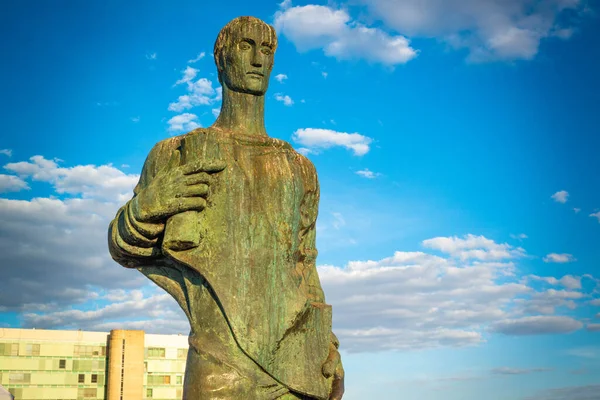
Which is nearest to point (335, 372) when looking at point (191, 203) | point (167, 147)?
point (191, 203)

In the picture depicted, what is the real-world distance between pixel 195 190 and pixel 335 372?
277 centimetres

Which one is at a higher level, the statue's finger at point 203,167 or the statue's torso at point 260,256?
the statue's finger at point 203,167

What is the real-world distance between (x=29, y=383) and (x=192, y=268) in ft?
215

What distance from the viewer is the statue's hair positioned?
8672 mm

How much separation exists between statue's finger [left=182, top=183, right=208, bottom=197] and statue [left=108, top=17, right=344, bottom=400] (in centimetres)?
1

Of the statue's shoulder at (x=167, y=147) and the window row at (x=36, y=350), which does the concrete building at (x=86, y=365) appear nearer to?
the window row at (x=36, y=350)

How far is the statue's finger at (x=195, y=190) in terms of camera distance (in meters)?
7.77

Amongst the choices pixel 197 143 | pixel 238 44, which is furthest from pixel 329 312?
pixel 238 44

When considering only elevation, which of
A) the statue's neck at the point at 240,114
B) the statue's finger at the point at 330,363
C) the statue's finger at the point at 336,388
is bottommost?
the statue's finger at the point at 336,388

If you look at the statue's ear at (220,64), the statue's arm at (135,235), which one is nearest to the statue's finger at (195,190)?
the statue's arm at (135,235)

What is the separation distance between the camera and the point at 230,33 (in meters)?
8.67

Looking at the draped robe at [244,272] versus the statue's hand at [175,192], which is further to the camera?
the statue's hand at [175,192]

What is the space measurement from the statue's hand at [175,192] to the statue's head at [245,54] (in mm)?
1283

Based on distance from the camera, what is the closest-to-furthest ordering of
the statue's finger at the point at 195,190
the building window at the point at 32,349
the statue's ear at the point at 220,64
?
the statue's finger at the point at 195,190 → the statue's ear at the point at 220,64 → the building window at the point at 32,349
